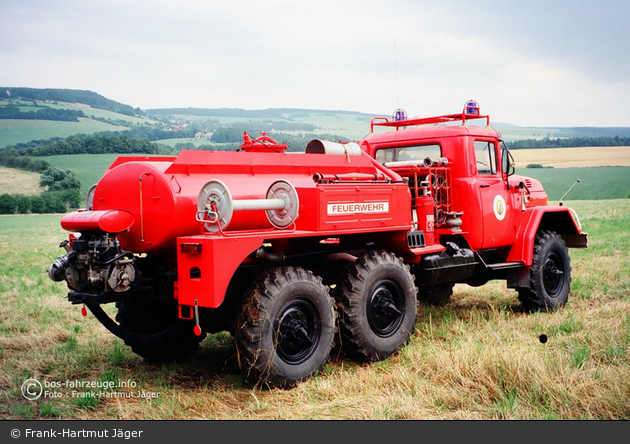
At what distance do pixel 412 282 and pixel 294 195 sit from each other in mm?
2066

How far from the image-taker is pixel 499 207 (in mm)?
8078

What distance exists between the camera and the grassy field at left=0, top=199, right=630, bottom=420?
4684mm

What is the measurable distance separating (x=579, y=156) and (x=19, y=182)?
81.7 feet

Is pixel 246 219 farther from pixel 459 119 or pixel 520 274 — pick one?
pixel 520 274

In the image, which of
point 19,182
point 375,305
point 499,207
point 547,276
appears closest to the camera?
point 375,305

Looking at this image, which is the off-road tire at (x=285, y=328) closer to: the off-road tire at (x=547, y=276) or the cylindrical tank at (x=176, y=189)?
the cylindrical tank at (x=176, y=189)

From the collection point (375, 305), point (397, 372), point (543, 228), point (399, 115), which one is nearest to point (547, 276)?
point (543, 228)

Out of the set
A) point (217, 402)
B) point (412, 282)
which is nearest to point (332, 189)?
point (412, 282)

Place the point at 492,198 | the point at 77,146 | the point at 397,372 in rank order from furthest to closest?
the point at 77,146 < the point at 492,198 < the point at 397,372

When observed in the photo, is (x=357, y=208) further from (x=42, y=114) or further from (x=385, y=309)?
→ (x=42, y=114)

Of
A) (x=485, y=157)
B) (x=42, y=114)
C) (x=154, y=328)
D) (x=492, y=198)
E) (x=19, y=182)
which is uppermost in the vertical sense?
(x=42, y=114)

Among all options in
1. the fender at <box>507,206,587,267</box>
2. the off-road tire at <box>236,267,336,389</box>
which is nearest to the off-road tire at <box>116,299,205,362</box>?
the off-road tire at <box>236,267,336,389</box>

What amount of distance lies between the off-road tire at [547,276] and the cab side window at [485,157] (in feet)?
4.25

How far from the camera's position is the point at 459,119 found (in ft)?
27.2
